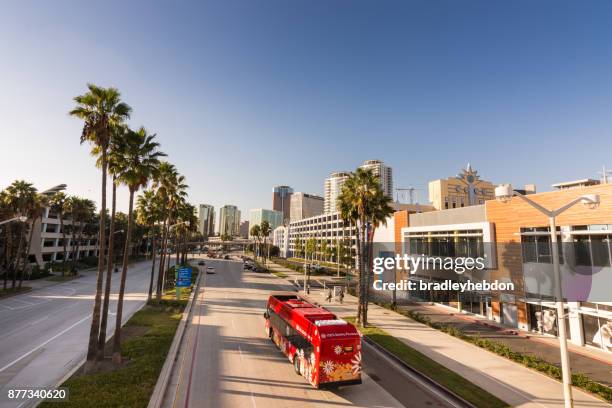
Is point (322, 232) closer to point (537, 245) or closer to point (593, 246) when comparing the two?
point (537, 245)

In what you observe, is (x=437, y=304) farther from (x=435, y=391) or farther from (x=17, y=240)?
(x=17, y=240)

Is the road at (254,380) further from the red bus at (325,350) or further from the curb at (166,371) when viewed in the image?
the red bus at (325,350)

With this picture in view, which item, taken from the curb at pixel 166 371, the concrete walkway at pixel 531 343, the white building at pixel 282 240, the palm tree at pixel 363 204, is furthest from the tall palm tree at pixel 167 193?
the white building at pixel 282 240

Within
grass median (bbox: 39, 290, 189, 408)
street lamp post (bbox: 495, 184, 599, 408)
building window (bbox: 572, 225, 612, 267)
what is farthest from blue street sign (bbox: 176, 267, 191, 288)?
building window (bbox: 572, 225, 612, 267)

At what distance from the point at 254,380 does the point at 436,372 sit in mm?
11364

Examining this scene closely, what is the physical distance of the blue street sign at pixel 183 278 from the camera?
40.6 m

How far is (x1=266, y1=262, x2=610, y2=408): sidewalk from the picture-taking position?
17031mm

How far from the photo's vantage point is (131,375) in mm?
17688

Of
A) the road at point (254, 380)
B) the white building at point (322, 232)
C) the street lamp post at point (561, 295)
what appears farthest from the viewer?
the white building at point (322, 232)

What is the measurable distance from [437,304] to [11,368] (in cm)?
4259

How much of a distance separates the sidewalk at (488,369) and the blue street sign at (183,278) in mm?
23507

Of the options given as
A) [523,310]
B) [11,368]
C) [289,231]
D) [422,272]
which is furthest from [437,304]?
[289,231]

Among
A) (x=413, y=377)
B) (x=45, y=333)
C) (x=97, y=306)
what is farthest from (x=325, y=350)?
(x=45, y=333)

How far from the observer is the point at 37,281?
59.8 metres
